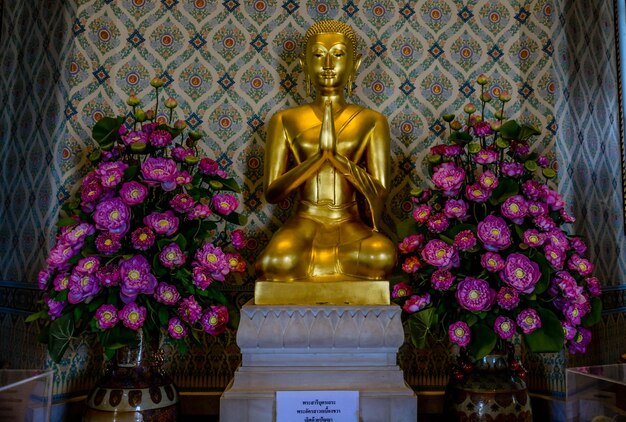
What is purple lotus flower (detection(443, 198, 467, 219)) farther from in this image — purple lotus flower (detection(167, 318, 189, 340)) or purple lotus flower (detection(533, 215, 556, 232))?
purple lotus flower (detection(167, 318, 189, 340))

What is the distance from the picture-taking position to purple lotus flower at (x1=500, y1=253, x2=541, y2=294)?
2057mm

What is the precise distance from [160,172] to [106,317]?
→ 1.90 feet

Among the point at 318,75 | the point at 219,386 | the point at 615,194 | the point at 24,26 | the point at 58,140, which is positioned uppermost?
the point at 24,26

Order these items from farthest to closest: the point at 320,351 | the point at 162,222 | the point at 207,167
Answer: the point at 207,167 < the point at 162,222 < the point at 320,351

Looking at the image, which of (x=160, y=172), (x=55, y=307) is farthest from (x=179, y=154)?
(x=55, y=307)

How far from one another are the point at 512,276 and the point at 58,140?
7.31ft

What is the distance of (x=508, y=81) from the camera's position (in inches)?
122

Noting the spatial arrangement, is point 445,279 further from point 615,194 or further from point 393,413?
point 615,194

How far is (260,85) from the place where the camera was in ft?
10.2

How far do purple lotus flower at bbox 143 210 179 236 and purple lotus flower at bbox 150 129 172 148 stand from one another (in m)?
0.33

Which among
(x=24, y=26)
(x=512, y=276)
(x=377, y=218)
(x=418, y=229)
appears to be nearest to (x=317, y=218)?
(x=377, y=218)

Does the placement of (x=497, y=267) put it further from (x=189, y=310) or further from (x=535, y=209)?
(x=189, y=310)

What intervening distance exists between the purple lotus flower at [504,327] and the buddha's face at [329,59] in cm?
134

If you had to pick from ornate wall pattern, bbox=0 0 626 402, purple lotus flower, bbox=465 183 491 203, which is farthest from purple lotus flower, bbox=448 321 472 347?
ornate wall pattern, bbox=0 0 626 402
